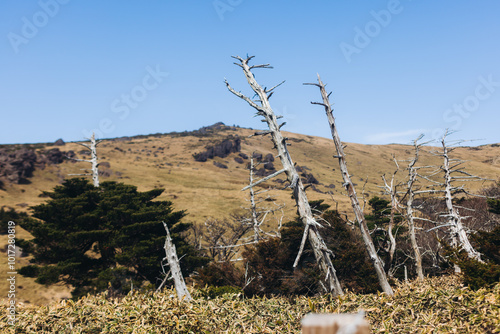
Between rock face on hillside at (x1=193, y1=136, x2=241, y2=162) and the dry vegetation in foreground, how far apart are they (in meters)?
96.9

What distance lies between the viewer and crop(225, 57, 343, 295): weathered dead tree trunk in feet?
24.0

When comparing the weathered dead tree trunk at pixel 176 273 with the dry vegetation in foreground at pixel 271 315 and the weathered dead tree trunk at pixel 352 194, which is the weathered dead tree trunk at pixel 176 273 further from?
the weathered dead tree trunk at pixel 352 194

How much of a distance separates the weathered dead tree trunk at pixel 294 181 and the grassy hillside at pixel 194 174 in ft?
1.64

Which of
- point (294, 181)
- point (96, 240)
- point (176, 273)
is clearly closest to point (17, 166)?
point (96, 240)

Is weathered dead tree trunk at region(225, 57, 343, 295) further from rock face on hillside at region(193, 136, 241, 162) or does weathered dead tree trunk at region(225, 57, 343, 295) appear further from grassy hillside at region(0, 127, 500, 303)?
rock face on hillside at region(193, 136, 241, 162)

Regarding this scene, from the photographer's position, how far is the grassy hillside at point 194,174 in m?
44.9

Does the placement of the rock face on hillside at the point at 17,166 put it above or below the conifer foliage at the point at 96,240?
above

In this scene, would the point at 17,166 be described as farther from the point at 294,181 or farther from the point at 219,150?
the point at 219,150

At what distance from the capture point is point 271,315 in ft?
17.9

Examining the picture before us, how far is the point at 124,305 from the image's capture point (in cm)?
636

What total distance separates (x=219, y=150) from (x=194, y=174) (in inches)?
1210

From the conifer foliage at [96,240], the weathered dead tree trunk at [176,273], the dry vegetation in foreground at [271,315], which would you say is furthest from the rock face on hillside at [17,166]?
the dry vegetation in foreground at [271,315]

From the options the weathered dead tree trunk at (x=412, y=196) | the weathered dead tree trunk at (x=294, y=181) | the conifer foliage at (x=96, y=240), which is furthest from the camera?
the conifer foliage at (x=96, y=240)

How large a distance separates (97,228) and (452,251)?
21.8 metres
